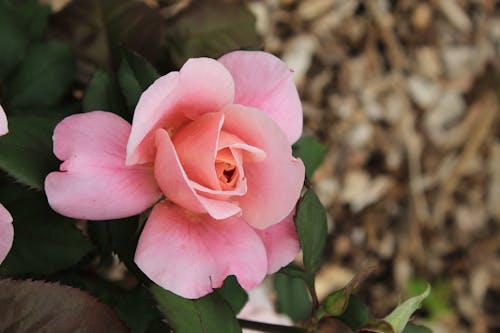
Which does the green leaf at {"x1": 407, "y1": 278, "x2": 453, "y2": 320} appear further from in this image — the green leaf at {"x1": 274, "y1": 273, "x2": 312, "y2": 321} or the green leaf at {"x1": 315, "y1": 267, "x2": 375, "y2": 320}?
the green leaf at {"x1": 315, "y1": 267, "x2": 375, "y2": 320}

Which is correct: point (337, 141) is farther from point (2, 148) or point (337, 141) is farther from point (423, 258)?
point (2, 148)

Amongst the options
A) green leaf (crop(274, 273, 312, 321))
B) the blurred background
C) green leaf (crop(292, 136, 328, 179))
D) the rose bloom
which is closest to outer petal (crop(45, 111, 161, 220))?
the rose bloom

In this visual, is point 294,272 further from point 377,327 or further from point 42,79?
point 42,79

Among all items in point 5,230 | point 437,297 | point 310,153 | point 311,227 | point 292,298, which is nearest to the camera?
point 5,230

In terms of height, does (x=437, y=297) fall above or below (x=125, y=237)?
below

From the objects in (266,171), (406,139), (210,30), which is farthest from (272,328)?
(406,139)

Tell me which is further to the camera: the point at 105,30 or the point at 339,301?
the point at 105,30
